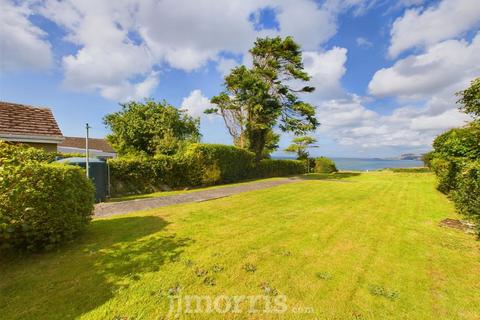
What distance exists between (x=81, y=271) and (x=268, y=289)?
132 inches

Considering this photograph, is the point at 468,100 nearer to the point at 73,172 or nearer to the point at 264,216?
the point at 264,216

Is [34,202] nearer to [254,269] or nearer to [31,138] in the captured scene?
[254,269]

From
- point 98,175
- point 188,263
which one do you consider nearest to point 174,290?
point 188,263

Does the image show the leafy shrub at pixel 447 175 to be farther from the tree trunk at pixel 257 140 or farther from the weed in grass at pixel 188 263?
the tree trunk at pixel 257 140

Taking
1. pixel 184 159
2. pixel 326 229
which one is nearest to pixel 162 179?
pixel 184 159

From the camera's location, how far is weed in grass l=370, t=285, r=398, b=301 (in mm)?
3746

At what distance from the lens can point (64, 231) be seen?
16.4ft

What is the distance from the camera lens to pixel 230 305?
3.41 meters

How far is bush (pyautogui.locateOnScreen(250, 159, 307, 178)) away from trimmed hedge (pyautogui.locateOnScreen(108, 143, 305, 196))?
1.98 m

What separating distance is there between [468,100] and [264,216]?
318 inches

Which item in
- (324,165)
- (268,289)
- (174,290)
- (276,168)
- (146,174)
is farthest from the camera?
(324,165)

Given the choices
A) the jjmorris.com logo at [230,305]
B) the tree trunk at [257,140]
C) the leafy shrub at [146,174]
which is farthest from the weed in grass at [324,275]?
the tree trunk at [257,140]

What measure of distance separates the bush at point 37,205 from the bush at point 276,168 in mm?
19947

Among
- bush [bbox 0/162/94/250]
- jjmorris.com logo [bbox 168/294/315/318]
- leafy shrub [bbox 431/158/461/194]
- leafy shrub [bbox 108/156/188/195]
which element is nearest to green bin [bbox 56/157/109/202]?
leafy shrub [bbox 108/156/188/195]
